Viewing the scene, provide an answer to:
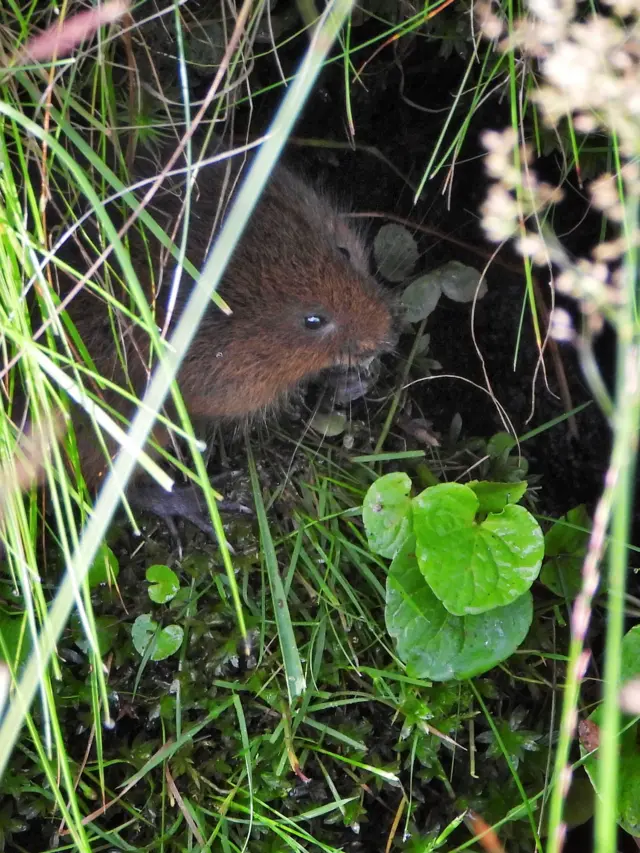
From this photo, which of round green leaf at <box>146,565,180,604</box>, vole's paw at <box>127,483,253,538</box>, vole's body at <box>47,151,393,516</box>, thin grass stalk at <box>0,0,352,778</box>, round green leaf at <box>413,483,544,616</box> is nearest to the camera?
thin grass stalk at <box>0,0,352,778</box>

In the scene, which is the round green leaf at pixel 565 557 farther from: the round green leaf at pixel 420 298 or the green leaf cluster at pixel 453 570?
the round green leaf at pixel 420 298

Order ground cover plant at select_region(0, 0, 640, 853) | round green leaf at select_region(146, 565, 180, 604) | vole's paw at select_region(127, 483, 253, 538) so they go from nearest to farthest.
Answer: ground cover plant at select_region(0, 0, 640, 853)
round green leaf at select_region(146, 565, 180, 604)
vole's paw at select_region(127, 483, 253, 538)

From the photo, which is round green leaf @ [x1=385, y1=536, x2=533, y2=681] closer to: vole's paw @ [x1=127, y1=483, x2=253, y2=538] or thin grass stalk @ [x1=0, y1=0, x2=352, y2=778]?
vole's paw @ [x1=127, y1=483, x2=253, y2=538]

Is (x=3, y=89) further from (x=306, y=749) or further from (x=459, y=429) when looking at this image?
(x=306, y=749)

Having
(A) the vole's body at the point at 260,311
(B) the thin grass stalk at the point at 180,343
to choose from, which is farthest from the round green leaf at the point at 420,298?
(B) the thin grass stalk at the point at 180,343

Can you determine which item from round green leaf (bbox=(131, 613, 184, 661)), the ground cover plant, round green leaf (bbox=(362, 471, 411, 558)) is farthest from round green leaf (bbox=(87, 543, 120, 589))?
round green leaf (bbox=(362, 471, 411, 558))

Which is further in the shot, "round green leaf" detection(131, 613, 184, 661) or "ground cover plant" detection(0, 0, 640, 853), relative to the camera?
"round green leaf" detection(131, 613, 184, 661)

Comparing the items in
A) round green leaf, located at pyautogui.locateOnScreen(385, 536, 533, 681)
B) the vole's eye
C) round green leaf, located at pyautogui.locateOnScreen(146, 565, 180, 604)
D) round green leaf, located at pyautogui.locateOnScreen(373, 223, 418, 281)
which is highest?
round green leaf, located at pyautogui.locateOnScreen(373, 223, 418, 281)

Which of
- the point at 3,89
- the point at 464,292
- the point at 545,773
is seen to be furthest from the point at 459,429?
the point at 3,89
